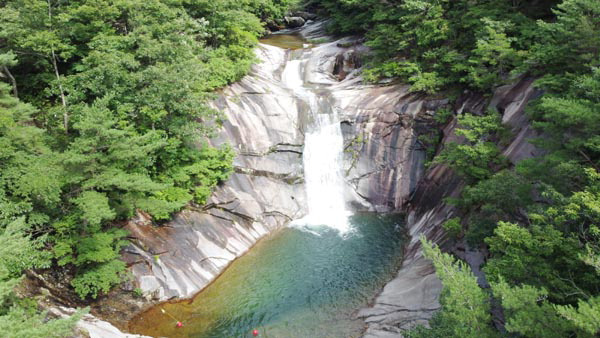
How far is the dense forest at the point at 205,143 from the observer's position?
875 centimetres

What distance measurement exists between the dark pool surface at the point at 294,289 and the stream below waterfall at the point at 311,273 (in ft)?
0.12

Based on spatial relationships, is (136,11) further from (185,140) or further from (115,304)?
(115,304)

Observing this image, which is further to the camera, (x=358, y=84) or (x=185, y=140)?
(x=358, y=84)

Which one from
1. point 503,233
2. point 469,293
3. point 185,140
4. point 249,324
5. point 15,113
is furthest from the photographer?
point 185,140

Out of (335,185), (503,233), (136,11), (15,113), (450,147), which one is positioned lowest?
(335,185)

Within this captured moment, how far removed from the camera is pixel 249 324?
14250 mm

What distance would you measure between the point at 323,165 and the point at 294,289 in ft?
32.0

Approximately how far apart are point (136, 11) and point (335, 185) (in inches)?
564

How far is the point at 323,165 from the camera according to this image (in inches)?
957

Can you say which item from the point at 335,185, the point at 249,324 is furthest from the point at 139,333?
the point at 335,185

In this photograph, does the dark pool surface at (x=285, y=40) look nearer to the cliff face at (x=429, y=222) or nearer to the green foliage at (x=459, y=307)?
the cliff face at (x=429, y=222)

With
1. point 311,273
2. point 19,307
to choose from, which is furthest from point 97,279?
point 311,273

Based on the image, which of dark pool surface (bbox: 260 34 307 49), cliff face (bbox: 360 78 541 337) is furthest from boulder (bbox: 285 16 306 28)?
cliff face (bbox: 360 78 541 337)

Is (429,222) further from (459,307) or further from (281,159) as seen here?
(459,307)
